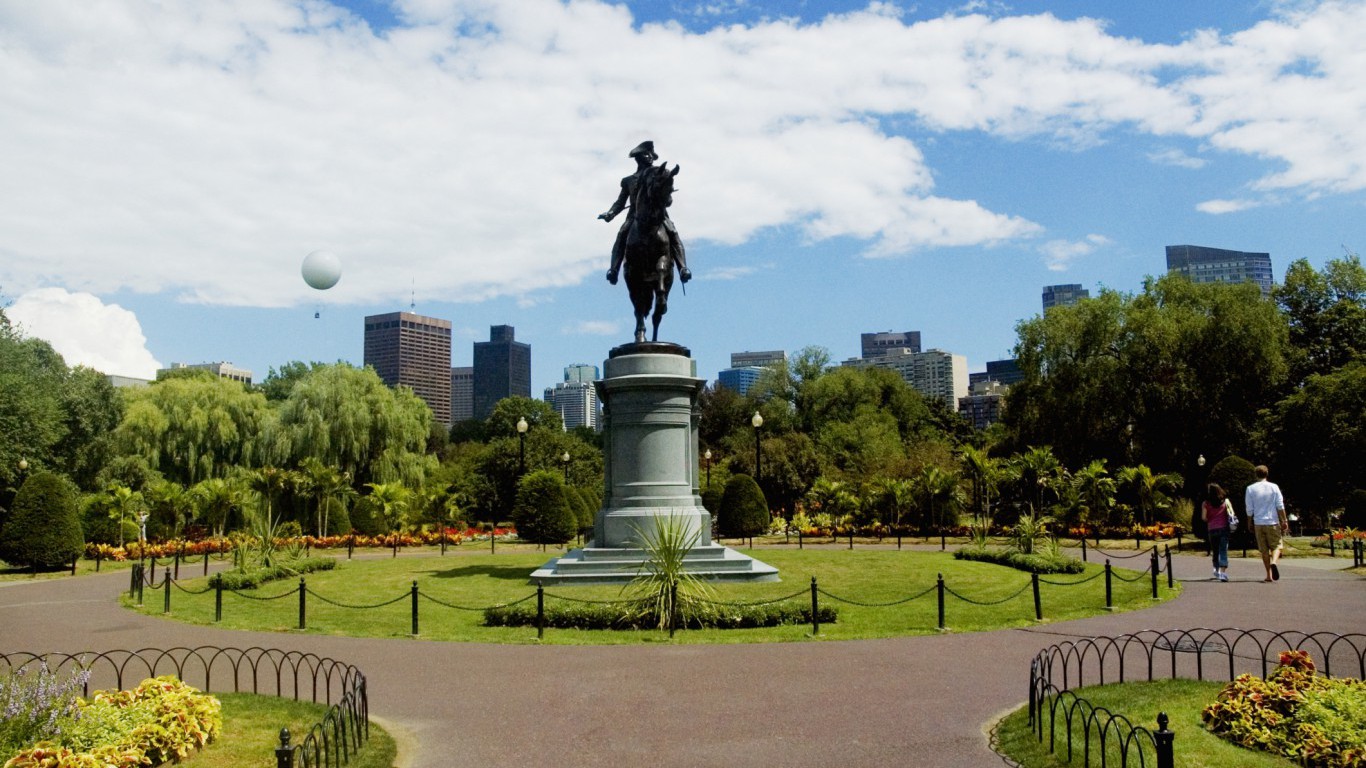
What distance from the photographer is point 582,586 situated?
1650 cm

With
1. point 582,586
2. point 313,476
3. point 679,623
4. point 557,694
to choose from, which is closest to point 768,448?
point 313,476

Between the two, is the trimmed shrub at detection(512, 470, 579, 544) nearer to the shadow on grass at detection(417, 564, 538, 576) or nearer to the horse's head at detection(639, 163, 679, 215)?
the shadow on grass at detection(417, 564, 538, 576)

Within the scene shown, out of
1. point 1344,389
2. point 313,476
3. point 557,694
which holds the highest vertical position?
point 1344,389

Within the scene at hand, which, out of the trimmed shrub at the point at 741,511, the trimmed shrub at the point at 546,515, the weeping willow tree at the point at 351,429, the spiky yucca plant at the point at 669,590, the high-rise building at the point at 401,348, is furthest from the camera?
the high-rise building at the point at 401,348

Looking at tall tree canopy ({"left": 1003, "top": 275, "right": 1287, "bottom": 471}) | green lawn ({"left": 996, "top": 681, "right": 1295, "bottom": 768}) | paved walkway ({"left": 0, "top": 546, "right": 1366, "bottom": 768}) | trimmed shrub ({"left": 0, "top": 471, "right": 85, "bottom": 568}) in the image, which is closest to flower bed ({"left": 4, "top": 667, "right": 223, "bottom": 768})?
paved walkway ({"left": 0, "top": 546, "right": 1366, "bottom": 768})

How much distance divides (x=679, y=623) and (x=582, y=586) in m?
3.76

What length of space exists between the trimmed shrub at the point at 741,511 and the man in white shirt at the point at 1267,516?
62.0 feet

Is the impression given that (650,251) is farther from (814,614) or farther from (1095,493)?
(1095,493)

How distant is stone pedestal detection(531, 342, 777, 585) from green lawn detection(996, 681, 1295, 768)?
9219 millimetres

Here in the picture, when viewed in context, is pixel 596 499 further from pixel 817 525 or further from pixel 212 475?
pixel 212 475

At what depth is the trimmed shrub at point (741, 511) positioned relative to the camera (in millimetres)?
34469

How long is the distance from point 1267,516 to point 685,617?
10.8 m

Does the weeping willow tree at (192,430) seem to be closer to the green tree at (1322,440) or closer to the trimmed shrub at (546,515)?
the trimmed shrub at (546,515)

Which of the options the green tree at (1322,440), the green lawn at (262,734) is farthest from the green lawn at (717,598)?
the green tree at (1322,440)
